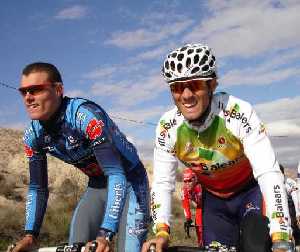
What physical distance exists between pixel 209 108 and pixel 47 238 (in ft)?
42.3

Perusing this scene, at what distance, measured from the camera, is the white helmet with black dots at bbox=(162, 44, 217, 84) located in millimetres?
4660

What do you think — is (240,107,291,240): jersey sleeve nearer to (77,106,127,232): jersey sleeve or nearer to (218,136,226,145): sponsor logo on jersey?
(218,136,226,145): sponsor logo on jersey

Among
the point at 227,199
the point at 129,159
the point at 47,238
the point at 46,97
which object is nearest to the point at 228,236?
the point at 227,199

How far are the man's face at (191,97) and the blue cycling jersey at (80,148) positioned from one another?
79 centimetres

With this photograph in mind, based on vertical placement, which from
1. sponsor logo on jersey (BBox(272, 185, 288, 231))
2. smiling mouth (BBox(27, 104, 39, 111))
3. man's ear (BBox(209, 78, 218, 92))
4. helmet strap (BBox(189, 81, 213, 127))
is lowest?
sponsor logo on jersey (BBox(272, 185, 288, 231))

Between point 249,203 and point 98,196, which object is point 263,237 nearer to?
point 249,203

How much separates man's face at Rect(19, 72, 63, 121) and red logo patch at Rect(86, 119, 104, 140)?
0.44 m

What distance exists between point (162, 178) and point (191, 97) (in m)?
0.76

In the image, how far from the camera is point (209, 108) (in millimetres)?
4875

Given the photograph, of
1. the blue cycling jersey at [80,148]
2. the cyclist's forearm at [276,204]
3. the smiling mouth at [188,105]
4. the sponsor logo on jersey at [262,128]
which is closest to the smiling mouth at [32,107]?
the blue cycling jersey at [80,148]

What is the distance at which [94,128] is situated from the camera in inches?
199

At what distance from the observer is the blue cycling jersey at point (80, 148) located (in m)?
4.95

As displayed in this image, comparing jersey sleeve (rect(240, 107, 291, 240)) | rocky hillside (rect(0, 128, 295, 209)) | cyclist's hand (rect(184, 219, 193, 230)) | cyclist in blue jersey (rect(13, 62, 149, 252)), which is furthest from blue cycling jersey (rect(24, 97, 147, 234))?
rocky hillside (rect(0, 128, 295, 209))

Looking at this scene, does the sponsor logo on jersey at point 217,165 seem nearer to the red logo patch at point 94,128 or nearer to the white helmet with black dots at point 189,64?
the white helmet with black dots at point 189,64
